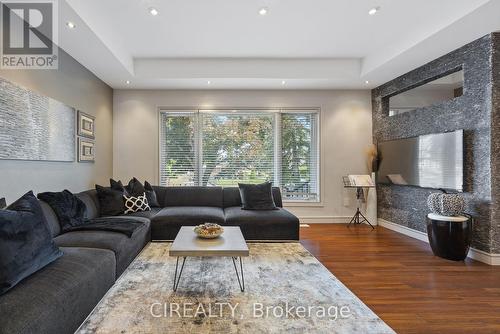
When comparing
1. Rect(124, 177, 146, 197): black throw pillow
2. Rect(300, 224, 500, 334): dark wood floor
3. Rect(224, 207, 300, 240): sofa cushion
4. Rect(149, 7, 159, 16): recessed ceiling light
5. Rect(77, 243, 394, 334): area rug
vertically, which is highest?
Rect(149, 7, 159, 16): recessed ceiling light

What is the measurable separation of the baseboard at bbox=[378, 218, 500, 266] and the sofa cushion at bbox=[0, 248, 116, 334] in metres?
4.17

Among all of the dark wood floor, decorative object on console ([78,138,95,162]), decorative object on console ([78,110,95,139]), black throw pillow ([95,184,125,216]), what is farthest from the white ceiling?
the dark wood floor

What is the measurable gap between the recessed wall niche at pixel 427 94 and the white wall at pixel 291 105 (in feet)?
2.19

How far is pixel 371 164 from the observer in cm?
562

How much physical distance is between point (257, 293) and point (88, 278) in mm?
1328

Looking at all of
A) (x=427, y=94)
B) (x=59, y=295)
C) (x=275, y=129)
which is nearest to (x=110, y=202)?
(x=59, y=295)

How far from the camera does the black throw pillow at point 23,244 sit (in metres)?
1.57

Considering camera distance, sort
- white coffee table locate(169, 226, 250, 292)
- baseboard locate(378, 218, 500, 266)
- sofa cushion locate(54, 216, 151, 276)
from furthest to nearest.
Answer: baseboard locate(378, 218, 500, 266)
sofa cushion locate(54, 216, 151, 276)
white coffee table locate(169, 226, 250, 292)

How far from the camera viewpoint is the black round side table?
11.1 feet

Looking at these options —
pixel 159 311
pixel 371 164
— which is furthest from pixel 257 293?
pixel 371 164

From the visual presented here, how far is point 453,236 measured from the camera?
3.39 metres

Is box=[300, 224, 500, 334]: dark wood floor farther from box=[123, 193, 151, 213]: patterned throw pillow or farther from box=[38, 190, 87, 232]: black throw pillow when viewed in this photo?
box=[38, 190, 87, 232]: black throw pillow

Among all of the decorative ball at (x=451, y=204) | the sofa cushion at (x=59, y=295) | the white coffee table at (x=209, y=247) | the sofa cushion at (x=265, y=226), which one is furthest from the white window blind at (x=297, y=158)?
the sofa cushion at (x=59, y=295)

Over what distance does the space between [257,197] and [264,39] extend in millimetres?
2376
